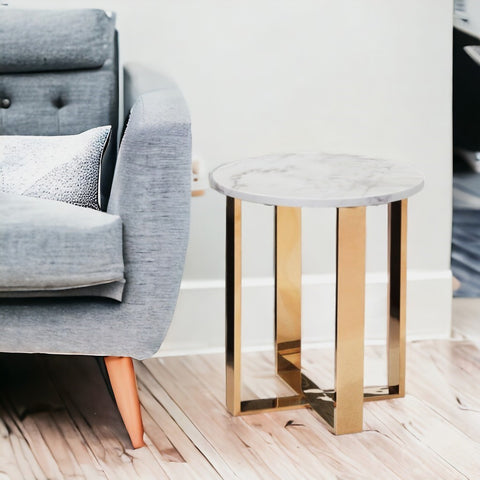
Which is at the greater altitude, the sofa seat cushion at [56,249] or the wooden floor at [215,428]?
the sofa seat cushion at [56,249]

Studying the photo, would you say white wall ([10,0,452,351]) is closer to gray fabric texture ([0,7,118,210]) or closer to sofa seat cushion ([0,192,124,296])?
gray fabric texture ([0,7,118,210])

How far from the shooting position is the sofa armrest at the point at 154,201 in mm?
1550

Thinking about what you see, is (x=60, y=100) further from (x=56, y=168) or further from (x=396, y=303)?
(x=396, y=303)

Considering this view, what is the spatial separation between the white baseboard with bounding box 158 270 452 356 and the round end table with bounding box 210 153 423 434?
0.23m

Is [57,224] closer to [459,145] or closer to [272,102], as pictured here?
[272,102]

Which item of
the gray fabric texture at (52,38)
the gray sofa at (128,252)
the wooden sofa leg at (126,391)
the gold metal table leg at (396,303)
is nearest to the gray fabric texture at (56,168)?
the gray sofa at (128,252)

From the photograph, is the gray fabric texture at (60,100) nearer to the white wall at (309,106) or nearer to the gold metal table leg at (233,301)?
the white wall at (309,106)

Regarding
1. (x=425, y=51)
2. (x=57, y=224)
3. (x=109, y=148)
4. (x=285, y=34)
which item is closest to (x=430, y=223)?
(x=425, y=51)

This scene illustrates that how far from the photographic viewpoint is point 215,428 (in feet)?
5.80

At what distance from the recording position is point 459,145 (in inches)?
95.2

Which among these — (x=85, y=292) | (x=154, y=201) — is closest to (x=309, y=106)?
(x=154, y=201)

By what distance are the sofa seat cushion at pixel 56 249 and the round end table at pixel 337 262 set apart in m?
0.27

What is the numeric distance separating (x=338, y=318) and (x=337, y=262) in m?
0.11

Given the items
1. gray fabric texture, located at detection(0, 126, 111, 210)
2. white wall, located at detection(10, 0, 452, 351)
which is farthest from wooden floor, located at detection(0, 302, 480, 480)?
gray fabric texture, located at detection(0, 126, 111, 210)
